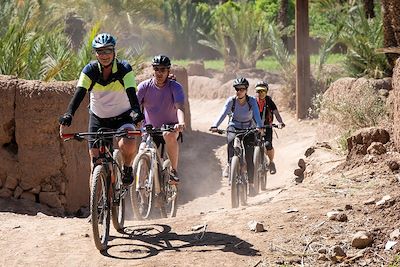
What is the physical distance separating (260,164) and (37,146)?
351 centimetres

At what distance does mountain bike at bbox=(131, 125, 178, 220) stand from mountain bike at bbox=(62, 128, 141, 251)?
164cm

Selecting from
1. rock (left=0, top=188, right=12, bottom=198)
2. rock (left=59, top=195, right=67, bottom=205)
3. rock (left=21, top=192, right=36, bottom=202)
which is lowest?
rock (left=59, top=195, right=67, bottom=205)

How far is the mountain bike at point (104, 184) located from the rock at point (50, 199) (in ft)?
14.8

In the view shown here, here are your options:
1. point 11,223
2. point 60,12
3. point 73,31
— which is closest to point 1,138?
point 11,223

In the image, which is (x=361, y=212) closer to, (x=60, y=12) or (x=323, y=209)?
(x=323, y=209)

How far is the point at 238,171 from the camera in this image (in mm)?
12062

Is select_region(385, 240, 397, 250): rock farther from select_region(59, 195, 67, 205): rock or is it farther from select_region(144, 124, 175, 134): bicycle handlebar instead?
select_region(59, 195, 67, 205): rock

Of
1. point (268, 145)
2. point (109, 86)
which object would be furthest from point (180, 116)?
point (268, 145)

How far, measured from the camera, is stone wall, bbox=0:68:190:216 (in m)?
12.5

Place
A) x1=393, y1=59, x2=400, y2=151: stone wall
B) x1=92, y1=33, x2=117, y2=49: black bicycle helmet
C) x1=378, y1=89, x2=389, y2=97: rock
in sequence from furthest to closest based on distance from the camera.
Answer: x1=378, y1=89, x2=389, y2=97: rock, x1=393, y1=59, x2=400, y2=151: stone wall, x1=92, y1=33, x2=117, y2=49: black bicycle helmet

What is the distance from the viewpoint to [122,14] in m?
33.7

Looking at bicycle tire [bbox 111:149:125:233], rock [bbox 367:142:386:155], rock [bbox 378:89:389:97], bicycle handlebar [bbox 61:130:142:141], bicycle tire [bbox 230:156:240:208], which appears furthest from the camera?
rock [bbox 378:89:389:97]

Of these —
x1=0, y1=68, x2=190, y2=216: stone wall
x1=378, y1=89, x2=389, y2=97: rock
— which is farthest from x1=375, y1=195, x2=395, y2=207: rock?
x1=378, y1=89, x2=389, y2=97: rock

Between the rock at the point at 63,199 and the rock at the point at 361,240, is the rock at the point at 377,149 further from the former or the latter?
the rock at the point at 63,199
